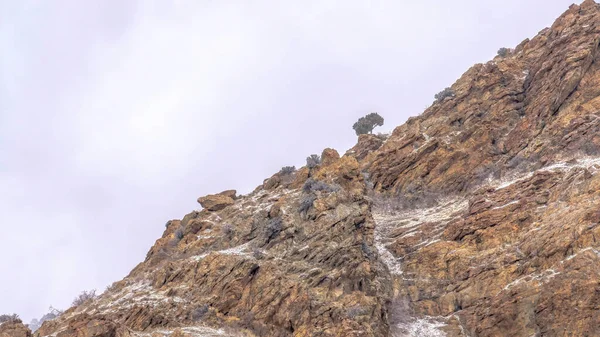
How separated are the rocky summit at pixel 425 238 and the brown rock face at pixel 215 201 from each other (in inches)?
6.2

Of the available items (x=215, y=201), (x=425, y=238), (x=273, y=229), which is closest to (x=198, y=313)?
(x=273, y=229)

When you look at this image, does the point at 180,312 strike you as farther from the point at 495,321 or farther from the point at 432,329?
the point at 495,321

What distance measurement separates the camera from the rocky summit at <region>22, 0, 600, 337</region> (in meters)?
24.0

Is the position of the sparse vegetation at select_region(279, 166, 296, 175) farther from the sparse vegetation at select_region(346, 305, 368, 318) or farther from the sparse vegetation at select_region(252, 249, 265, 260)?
the sparse vegetation at select_region(346, 305, 368, 318)

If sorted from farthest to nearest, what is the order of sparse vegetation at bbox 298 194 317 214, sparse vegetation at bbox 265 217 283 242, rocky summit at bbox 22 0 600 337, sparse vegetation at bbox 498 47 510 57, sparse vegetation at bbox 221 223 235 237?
1. sparse vegetation at bbox 498 47 510 57
2. sparse vegetation at bbox 221 223 235 237
3. sparse vegetation at bbox 298 194 317 214
4. sparse vegetation at bbox 265 217 283 242
5. rocky summit at bbox 22 0 600 337

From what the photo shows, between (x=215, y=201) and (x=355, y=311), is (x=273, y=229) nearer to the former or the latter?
(x=355, y=311)

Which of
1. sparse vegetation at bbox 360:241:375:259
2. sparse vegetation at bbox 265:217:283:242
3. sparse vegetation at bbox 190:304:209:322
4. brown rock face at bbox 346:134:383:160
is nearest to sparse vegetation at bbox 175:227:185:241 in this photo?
sparse vegetation at bbox 265:217:283:242

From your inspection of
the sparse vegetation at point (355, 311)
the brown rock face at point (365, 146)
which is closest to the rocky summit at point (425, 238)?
the sparse vegetation at point (355, 311)

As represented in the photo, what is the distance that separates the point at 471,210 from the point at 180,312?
17.8 metres

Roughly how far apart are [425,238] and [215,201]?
727 inches

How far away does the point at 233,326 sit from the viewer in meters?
26.2

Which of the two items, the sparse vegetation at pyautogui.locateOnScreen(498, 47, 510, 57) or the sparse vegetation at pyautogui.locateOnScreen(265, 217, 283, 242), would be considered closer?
the sparse vegetation at pyautogui.locateOnScreen(265, 217, 283, 242)

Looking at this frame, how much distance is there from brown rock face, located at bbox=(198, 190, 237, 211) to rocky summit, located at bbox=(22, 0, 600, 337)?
0.16m

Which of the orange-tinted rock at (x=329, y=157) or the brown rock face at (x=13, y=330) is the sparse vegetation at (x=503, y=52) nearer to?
the orange-tinted rock at (x=329, y=157)
